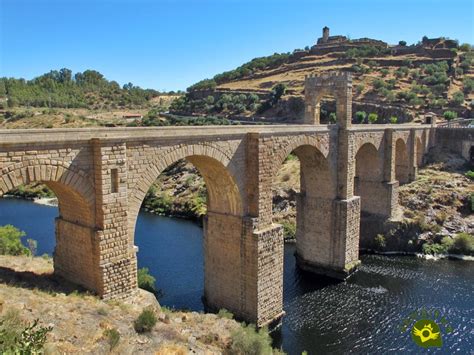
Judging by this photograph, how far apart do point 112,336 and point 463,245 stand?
22.8 meters

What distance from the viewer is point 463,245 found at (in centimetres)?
2623

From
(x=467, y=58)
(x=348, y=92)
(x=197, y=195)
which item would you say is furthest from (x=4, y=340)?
(x=467, y=58)

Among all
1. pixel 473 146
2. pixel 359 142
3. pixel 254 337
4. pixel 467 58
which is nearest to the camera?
pixel 254 337

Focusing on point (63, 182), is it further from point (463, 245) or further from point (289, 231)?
point (463, 245)

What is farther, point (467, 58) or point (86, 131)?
point (467, 58)

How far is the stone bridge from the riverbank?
0.63m

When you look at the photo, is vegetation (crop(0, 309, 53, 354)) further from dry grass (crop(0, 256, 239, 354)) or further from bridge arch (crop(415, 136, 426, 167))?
bridge arch (crop(415, 136, 426, 167))

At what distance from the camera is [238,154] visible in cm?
1572

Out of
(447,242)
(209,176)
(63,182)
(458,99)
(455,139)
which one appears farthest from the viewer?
(458,99)

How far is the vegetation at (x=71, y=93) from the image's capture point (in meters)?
74.3

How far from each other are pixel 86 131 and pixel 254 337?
7227 millimetres

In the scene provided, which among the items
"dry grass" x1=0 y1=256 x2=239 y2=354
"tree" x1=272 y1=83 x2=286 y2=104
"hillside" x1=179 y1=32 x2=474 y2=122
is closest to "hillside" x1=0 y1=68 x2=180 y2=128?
"hillside" x1=179 y1=32 x2=474 y2=122

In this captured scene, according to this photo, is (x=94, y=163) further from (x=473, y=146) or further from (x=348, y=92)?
(x=473, y=146)

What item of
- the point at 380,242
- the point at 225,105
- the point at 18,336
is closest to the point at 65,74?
the point at 225,105
